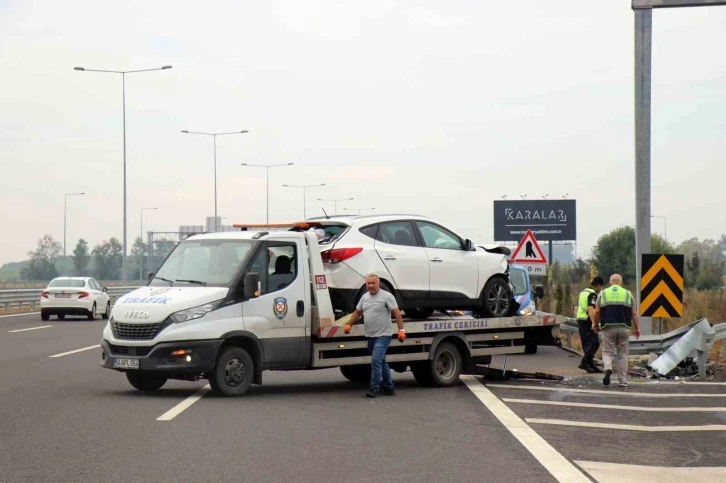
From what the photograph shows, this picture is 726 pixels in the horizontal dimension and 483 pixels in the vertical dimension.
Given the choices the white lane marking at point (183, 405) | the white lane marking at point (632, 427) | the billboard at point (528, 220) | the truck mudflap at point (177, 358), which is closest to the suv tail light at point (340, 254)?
the truck mudflap at point (177, 358)

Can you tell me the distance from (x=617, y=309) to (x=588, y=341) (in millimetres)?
3531

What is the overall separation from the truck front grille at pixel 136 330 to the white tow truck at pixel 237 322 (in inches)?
0.6

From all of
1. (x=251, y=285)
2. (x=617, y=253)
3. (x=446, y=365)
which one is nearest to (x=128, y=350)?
(x=251, y=285)

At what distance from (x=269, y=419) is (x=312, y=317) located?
127 inches

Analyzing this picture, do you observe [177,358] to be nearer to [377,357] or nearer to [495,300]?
[377,357]

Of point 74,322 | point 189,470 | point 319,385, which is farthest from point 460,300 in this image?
point 74,322

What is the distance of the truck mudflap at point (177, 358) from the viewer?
1443 centimetres

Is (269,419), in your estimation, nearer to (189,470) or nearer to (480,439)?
(480,439)

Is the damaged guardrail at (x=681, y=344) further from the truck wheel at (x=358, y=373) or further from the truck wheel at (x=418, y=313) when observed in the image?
the truck wheel at (x=358, y=373)

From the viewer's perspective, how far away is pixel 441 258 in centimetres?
1678

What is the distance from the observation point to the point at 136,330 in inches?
582

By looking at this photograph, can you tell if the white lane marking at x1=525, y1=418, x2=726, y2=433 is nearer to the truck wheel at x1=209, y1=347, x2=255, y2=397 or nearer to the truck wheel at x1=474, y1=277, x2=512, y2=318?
the truck wheel at x1=209, y1=347, x2=255, y2=397

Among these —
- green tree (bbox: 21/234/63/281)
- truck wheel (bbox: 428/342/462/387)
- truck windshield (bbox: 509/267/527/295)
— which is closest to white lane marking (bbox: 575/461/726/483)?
truck wheel (bbox: 428/342/462/387)

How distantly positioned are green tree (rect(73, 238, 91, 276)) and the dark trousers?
12598 centimetres
